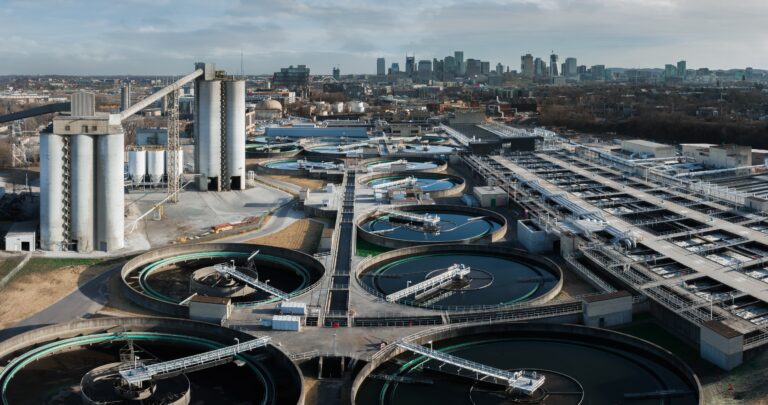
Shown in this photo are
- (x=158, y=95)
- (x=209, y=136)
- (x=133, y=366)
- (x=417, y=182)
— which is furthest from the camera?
(x=417, y=182)

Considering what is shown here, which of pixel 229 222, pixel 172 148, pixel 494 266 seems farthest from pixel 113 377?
pixel 172 148

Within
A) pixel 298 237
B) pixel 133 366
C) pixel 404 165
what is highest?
pixel 404 165

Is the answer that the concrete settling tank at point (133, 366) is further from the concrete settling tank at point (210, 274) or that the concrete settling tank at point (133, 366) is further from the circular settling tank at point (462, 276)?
the circular settling tank at point (462, 276)

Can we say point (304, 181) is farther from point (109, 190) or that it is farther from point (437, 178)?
point (109, 190)

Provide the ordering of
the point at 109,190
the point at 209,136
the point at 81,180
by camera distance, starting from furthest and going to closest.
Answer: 1. the point at 209,136
2. the point at 109,190
3. the point at 81,180

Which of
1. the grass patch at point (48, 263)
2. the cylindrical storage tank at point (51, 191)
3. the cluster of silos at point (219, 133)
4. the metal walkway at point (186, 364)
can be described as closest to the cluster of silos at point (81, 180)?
the cylindrical storage tank at point (51, 191)

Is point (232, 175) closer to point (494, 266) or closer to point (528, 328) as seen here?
point (494, 266)

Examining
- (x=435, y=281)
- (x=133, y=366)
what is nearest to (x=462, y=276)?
(x=435, y=281)

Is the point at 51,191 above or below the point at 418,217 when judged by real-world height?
above
